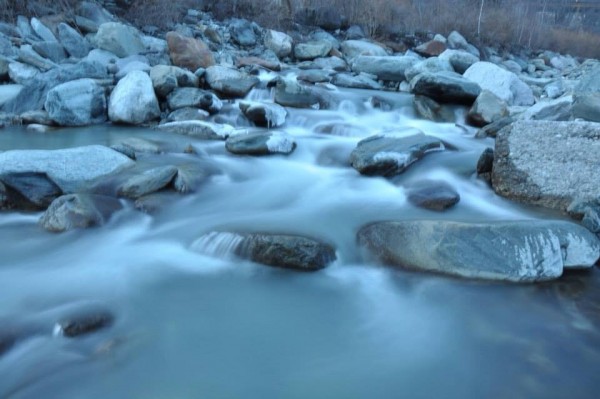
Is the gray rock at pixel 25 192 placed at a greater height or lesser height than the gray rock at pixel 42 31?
lesser

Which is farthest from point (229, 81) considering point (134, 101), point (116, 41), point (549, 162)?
point (549, 162)

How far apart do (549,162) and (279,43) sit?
31.2 ft

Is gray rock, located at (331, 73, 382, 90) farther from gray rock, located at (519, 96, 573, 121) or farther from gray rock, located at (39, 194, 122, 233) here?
gray rock, located at (39, 194, 122, 233)

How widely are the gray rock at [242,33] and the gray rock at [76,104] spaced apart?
656cm

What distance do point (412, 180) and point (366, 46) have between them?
9.93m

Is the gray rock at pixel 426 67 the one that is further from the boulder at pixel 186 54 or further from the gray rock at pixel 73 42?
the gray rock at pixel 73 42

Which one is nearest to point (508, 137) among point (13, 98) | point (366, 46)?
point (13, 98)

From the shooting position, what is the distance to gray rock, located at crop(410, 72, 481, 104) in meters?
7.68

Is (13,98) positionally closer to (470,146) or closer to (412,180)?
(412,180)

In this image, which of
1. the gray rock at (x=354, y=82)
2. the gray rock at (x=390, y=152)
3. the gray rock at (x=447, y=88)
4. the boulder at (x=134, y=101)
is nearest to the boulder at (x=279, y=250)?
the gray rock at (x=390, y=152)

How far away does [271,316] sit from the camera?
2.98m

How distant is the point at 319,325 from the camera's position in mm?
2902

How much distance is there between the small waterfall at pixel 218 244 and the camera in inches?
137

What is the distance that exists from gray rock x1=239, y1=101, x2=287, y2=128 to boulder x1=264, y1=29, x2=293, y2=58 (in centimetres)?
592
